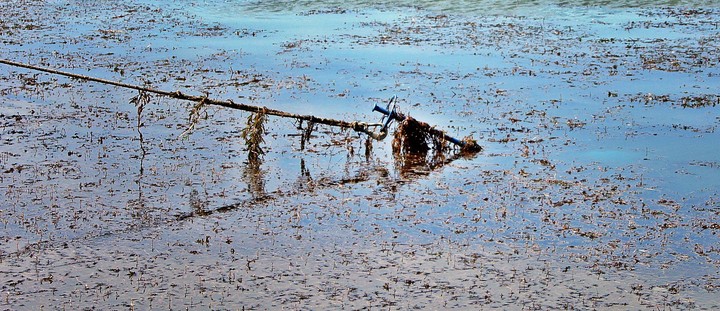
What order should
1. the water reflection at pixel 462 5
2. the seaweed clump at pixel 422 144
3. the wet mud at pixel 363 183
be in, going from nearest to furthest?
the wet mud at pixel 363 183 → the seaweed clump at pixel 422 144 → the water reflection at pixel 462 5

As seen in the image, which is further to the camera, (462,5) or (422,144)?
(462,5)

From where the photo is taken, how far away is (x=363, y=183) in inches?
556

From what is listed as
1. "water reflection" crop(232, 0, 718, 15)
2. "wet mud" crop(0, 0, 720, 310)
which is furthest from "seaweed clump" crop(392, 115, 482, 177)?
"water reflection" crop(232, 0, 718, 15)

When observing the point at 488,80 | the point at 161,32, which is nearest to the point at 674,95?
the point at 488,80

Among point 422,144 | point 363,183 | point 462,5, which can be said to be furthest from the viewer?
point 462,5

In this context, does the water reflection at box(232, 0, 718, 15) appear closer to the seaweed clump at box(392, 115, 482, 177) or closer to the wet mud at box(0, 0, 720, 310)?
the wet mud at box(0, 0, 720, 310)

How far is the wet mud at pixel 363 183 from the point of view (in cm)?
1007

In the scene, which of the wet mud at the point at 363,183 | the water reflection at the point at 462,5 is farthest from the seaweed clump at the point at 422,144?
the water reflection at the point at 462,5

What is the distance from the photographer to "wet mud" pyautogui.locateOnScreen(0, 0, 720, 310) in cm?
1007

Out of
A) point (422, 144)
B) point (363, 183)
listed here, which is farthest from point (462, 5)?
point (363, 183)

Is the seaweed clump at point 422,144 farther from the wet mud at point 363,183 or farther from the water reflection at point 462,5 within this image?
the water reflection at point 462,5

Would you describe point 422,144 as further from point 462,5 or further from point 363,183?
point 462,5

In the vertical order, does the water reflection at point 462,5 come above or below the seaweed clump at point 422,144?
above

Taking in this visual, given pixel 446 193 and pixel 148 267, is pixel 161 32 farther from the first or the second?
pixel 148 267
